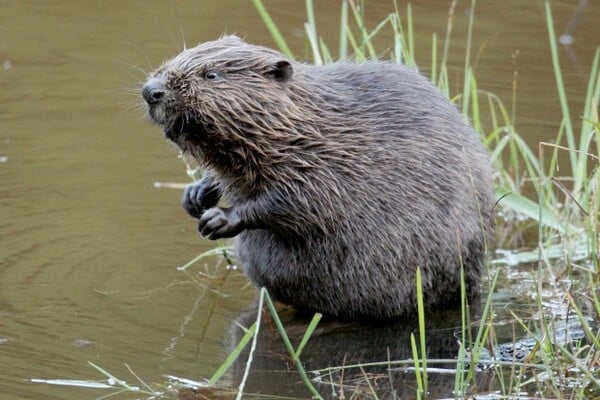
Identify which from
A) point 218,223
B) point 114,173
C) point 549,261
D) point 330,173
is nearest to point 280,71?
point 330,173

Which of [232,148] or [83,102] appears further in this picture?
[83,102]

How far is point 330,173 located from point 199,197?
2.00 feet

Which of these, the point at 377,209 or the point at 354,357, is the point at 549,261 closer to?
the point at 377,209

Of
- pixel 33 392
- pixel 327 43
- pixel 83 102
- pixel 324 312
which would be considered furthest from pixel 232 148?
pixel 327 43

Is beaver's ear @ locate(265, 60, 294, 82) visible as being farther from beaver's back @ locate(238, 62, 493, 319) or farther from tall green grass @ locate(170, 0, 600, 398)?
tall green grass @ locate(170, 0, 600, 398)

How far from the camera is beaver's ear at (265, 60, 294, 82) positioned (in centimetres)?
468

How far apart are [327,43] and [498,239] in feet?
9.50

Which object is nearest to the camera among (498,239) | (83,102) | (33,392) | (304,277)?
(33,392)

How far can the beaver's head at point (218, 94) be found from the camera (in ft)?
14.9

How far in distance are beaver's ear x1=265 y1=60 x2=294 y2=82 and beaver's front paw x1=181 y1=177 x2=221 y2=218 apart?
0.61 m

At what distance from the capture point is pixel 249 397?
418cm

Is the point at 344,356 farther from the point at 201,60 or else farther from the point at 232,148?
the point at 201,60

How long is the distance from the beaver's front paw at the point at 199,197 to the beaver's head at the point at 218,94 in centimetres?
47

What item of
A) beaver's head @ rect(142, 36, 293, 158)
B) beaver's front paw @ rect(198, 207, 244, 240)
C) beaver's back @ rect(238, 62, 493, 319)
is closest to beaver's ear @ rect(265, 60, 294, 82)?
beaver's head @ rect(142, 36, 293, 158)
